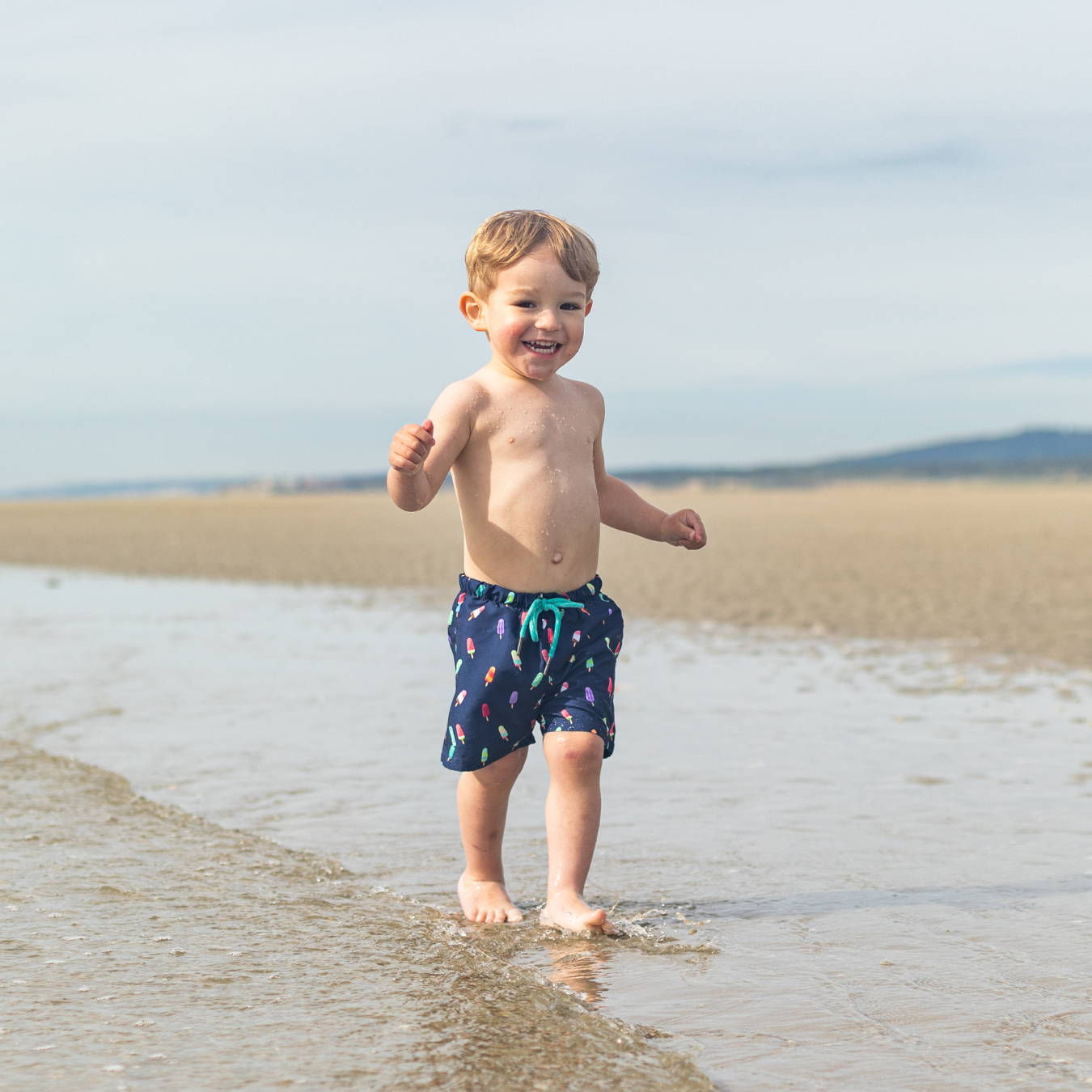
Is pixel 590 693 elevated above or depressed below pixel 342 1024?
above

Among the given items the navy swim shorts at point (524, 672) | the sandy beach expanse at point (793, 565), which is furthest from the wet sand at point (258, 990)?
the sandy beach expanse at point (793, 565)

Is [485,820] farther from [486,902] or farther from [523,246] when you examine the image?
[523,246]

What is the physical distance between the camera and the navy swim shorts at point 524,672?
3350mm

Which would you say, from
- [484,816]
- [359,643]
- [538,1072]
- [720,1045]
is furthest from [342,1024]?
[359,643]

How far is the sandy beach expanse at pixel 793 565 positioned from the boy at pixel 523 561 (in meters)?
5.43

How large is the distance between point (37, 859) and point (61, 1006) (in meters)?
1.27

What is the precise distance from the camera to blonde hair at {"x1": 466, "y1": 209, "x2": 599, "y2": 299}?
339cm

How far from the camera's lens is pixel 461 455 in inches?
137

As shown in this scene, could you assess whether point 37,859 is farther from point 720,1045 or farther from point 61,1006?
point 720,1045

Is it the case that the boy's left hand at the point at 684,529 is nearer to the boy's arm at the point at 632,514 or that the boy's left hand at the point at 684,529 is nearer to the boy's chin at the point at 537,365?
the boy's arm at the point at 632,514

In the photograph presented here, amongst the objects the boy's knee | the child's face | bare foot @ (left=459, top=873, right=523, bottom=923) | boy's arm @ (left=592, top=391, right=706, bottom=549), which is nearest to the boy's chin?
the child's face

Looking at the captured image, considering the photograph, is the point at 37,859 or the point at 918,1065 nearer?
the point at 918,1065

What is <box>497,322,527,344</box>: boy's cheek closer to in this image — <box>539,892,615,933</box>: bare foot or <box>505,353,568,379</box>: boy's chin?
<box>505,353,568,379</box>: boy's chin

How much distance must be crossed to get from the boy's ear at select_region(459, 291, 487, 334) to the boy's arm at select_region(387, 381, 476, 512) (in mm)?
168
